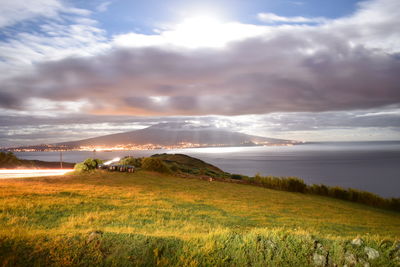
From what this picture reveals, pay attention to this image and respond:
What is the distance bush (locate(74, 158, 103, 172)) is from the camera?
82.9 feet

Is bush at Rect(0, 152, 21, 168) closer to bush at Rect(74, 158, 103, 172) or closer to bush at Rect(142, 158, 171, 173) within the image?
bush at Rect(74, 158, 103, 172)

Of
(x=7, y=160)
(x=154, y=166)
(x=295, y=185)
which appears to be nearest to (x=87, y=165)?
(x=154, y=166)

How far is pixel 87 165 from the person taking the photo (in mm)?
26094

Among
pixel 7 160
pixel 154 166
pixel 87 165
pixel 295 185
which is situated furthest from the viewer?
pixel 7 160

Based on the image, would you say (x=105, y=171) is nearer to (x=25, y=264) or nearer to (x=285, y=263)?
(x=25, y=264)

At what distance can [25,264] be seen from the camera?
5.18 m

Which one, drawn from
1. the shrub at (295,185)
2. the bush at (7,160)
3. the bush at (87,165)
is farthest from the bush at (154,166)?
the bush at (7,160)

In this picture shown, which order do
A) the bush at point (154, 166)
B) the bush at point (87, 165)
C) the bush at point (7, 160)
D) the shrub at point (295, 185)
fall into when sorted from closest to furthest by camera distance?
the bush at point (87, 165), the bush at point (154, 166), the shrub at point (295, 185), the bush at point (7, 160)

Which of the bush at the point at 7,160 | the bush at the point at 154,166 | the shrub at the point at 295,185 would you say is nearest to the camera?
the bush at the point at 154,166

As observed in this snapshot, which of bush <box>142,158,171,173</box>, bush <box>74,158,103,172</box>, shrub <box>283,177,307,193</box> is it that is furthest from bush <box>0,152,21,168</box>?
shrub <box>283,177,307,193</box>

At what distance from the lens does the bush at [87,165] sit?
2528 centimetres

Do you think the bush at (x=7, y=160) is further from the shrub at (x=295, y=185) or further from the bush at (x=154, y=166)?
the shrub at (x=295, y=185)

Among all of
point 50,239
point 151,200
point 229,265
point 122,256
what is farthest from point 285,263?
point 151,200

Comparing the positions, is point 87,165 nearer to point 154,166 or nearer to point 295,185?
point 154,166
